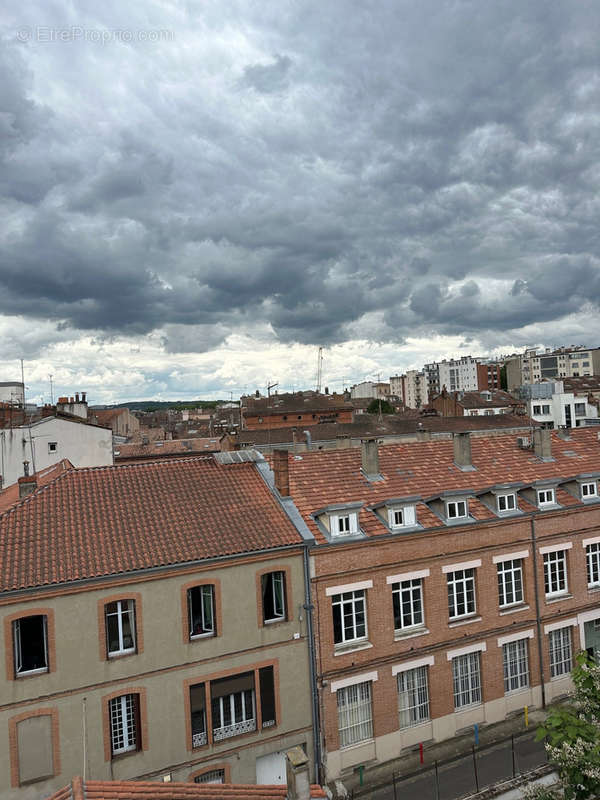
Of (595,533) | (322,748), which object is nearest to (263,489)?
(322,748)

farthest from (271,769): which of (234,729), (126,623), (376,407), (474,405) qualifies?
(376,407)

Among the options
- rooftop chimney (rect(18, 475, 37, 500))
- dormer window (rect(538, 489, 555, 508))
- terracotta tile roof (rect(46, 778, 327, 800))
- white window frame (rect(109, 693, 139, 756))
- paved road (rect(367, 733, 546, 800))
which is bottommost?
paved road (rect(367, 733, 546, 800))

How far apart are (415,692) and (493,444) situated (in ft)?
45.2

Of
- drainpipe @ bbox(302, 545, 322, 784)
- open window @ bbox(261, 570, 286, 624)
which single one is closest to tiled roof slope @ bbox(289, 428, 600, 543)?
open window @ bbox(261, 570, 286, 624)

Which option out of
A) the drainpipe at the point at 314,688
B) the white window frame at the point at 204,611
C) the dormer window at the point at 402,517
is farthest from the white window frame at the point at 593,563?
the white window frame at the point at 204,611

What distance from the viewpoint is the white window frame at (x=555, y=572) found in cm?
2616

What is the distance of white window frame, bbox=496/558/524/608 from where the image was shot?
25141 mm

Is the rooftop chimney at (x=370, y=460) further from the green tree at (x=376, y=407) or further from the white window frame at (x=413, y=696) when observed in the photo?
the green tree at (x=376, y=407)

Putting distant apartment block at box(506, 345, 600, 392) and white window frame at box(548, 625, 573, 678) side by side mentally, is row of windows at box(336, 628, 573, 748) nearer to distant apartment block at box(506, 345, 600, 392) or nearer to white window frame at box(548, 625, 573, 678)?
white window frame at box(548, 625, 573, 678)

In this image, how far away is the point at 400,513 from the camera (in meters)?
23.7

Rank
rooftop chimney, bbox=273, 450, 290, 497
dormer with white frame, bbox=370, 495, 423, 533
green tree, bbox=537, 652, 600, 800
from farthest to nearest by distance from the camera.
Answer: rooftop chimney, bbox=273, 450, 290, 497
dormer with white frame, bbox=370, 495, 423, 533
green tree, bbox=537, 652, 600, 800

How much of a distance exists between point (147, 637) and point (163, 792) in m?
6.56

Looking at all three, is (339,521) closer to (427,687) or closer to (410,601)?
(410,601)

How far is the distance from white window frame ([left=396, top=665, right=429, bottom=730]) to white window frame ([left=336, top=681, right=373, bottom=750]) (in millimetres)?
1384
